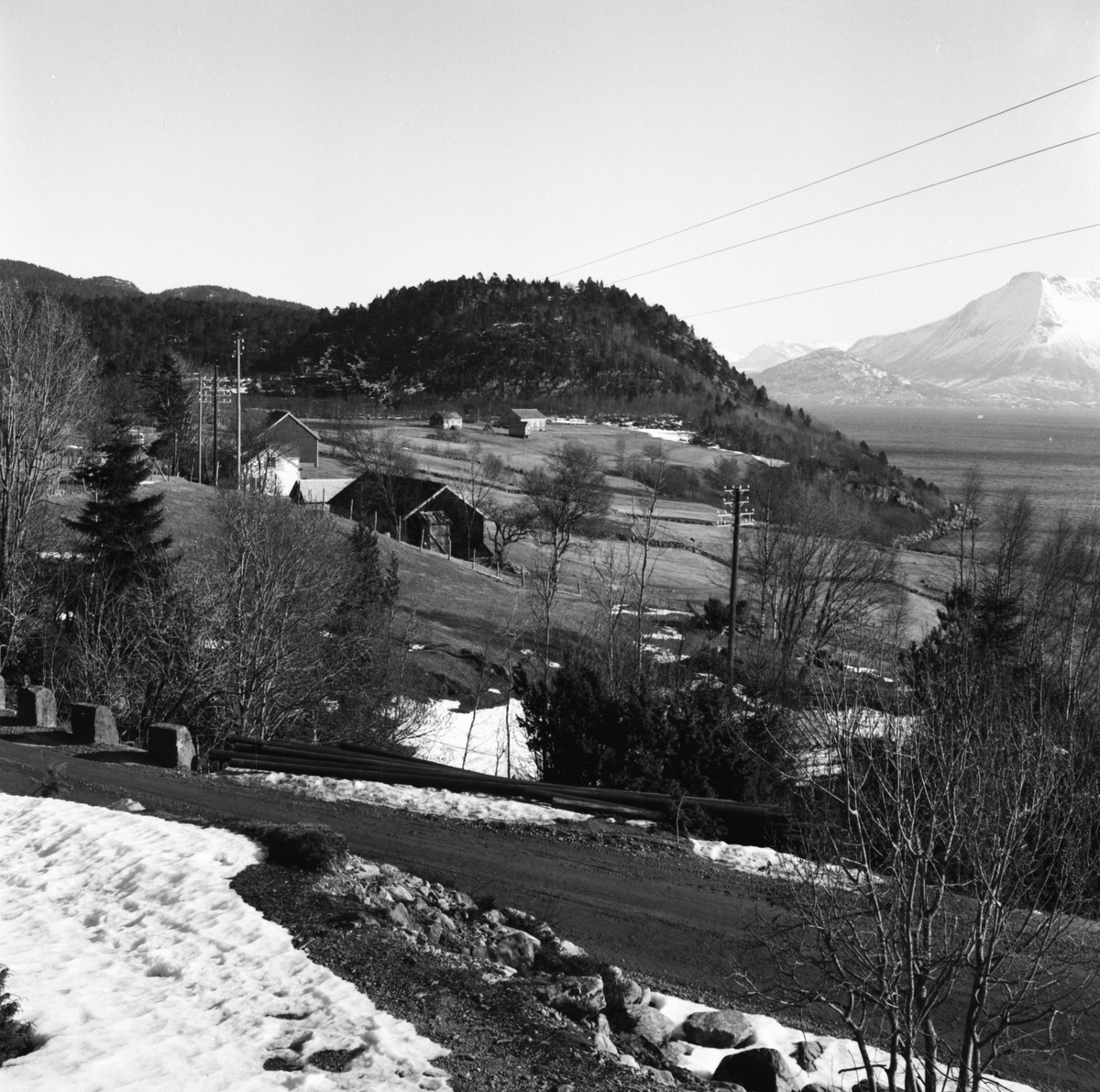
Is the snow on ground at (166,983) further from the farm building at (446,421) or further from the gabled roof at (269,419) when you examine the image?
the farm building at (446,421)

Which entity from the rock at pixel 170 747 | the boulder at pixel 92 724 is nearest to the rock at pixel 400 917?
the rock at pixel 170 747

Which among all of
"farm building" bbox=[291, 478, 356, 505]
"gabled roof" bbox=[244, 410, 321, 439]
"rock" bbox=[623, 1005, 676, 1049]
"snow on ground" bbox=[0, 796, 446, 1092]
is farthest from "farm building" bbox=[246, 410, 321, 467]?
"rock" bbox=[623, 1005, 676, 1049]

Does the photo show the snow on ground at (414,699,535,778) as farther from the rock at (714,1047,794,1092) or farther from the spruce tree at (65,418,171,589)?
the rock at (714,1047,794,1092)

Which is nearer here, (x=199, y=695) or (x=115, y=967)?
(x=115, y=967)

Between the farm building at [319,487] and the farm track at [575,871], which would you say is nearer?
the farm track at [575,871]

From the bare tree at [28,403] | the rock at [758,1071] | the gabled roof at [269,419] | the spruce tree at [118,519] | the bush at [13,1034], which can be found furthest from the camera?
the gabled roof at [269,419]

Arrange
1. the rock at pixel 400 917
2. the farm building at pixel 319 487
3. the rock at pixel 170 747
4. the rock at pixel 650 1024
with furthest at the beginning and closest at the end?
the farm building at pixel 319 487
the rock at pixel 170 747
the rock at pixel 400 917
the rock at pixel 650 1024

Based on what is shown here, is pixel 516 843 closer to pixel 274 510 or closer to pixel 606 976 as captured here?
pixel 606 976

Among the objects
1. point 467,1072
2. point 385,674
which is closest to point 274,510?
point 385,674
